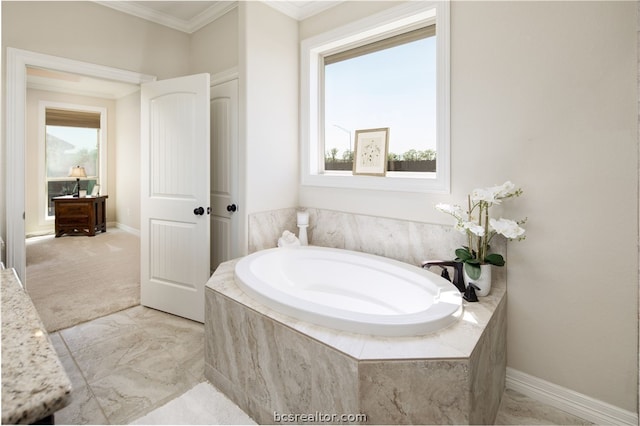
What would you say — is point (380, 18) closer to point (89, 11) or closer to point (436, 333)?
point (436, 333)

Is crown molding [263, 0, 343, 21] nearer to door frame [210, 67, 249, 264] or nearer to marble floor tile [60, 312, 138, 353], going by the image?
door frame [210, 67, 249, 264]

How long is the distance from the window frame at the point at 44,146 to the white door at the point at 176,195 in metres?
4.57

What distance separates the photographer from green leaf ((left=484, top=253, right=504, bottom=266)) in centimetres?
186

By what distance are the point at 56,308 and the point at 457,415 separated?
325 cm

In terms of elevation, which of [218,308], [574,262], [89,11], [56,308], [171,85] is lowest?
[56,308]

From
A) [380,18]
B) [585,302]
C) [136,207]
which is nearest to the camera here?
[585,302]

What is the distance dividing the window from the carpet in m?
6.27

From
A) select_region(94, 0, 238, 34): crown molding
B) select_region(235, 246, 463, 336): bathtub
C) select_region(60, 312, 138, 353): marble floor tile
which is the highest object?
select_region(94, 0, 238, 34): crown molding

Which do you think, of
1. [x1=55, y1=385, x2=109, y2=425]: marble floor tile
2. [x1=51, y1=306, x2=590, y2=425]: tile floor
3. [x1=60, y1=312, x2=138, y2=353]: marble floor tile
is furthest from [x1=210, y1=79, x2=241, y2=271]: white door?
[x1=55, y1=385, x2=109, y2=425]: marble floor tile

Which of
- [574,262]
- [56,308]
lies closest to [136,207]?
[56,308]

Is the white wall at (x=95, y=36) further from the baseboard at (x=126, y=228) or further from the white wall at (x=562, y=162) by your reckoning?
the baseboard at (x=126, y=228)

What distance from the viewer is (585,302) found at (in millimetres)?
1751

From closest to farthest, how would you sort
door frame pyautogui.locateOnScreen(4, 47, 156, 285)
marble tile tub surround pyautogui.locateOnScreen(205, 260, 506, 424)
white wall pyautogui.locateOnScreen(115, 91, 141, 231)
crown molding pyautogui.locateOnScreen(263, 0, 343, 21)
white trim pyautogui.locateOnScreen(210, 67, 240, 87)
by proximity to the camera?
marble tile tub surround pyautogui.locateOnScreen(205, 260, 506, 424) → door frame pyautogui.locateOnScreen(4, 47, 156, 285) → crown molding pyautogui.locateOnScreen(263, 0, 343, 21) → white trim pyautogui.locateOnScreen(210, 67, 240, 87) → white wall pyautogui.locateOnScreen(115, 91, 141, 231)

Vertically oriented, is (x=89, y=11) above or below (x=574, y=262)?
above
